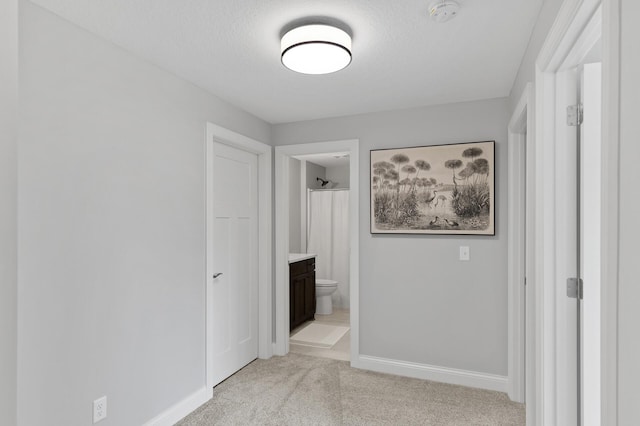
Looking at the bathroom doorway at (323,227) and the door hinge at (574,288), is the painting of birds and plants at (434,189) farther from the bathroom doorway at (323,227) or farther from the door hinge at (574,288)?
the bathroom doorway at (323,227)

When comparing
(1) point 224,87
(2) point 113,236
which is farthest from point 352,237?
(2) point 113,236

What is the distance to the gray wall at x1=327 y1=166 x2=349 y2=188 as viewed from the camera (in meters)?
6.30

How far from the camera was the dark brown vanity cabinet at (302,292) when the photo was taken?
4.44 metres

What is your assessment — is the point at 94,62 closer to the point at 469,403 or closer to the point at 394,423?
the point at 394,423

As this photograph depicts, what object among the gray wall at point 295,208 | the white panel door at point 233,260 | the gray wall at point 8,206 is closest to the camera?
the gray wall at point 8,206

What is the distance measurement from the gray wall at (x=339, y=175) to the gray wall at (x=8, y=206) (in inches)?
226

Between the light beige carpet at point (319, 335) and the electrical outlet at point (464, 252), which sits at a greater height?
the electrical outlet at point (464, 252)

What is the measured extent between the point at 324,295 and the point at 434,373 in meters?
2.38

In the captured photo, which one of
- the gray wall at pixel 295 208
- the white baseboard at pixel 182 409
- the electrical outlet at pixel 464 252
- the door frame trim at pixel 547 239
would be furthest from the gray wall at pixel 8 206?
the gray wall at pixel 295 208

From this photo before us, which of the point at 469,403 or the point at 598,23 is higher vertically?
the point at 598,23

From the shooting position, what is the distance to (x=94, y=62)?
2.01 meters

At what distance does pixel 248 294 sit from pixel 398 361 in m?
1.50

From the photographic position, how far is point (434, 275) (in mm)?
3203

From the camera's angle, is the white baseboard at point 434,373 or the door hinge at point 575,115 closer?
the door hinge at point 575,115
